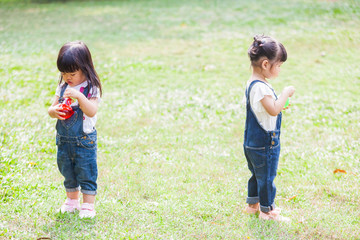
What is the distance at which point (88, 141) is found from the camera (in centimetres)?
341

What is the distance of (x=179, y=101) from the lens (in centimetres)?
670

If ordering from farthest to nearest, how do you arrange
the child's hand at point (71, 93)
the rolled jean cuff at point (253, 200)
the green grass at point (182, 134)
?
1. the rolled jean cuff at point (253, 200)
2. the green grass at point (182, 134)
3. the child's hand at point (71, 93)

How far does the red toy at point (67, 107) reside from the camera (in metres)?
3.29

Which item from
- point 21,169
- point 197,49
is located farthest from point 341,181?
point 197,49

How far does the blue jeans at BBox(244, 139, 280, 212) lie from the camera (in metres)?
3.37

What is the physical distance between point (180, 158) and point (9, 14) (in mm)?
12348

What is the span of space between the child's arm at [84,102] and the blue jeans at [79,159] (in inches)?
8.4

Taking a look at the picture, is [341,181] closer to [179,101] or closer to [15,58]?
[179,101]

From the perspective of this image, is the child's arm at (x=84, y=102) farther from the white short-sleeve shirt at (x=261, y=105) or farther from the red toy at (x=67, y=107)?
the white short-sleeve shirt at (x=261, y=105)

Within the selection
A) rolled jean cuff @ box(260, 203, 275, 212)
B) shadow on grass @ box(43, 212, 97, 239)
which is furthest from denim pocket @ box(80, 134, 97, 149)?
rolled jean cuff @ box(260, 203, 275, 212)

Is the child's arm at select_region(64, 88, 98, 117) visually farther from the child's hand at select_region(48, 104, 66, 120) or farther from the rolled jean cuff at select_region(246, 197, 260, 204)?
the rolled jean cuff at select_region(246, 197, 260, 204)

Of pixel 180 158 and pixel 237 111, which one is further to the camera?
pixel 237 111

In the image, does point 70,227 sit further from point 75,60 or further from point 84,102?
point 75,60

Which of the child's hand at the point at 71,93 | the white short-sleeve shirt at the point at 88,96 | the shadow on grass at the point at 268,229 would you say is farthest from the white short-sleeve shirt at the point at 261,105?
the child's hand at the point at 71,93
